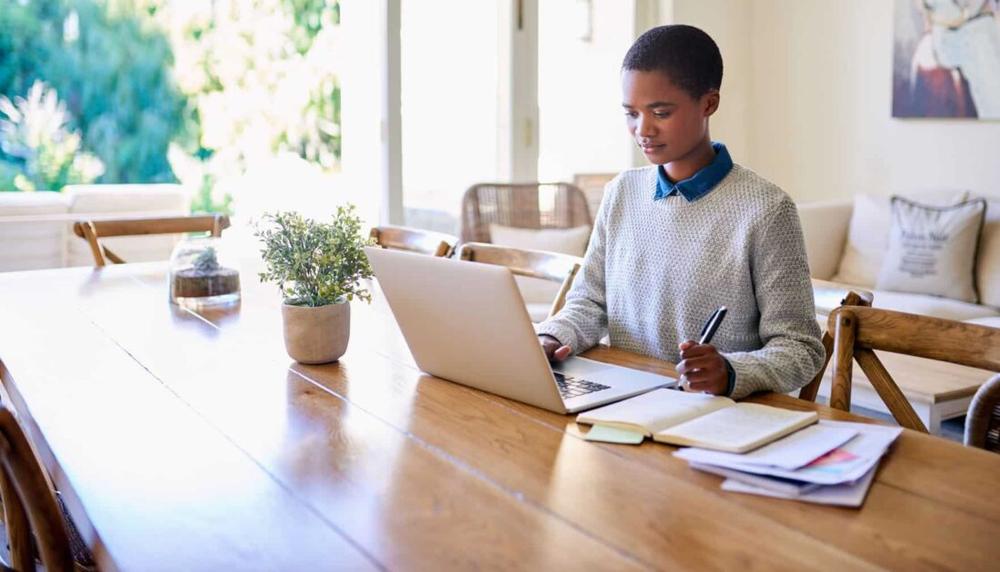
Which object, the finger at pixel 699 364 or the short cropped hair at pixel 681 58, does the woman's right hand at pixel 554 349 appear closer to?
the finger at pixel 699 364

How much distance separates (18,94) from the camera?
468 cm

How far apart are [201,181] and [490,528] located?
179 inches

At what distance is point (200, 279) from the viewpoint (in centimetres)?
220

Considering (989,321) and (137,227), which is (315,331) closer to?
(137,227)

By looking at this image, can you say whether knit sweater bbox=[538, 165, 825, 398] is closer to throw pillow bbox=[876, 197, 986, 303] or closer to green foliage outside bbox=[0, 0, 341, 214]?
throw pillow bbox=[876, 197, 986, 303]

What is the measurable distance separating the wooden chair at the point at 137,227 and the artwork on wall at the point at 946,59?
119 inches

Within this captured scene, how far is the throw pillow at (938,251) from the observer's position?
3979mm

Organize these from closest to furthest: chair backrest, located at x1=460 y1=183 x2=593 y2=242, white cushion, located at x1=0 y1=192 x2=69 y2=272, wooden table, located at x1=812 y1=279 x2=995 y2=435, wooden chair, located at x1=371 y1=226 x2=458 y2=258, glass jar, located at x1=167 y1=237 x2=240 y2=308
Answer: glass jar, located at x1=167 y1=237 x2=240 y2=308 → wooden chair, located at x1=371 y1=226 x2=458 y2=258 → wooden table, located at x1=812 y1=279 x2=995 y2=435 → white cushion, located at x1=0 y1=192 x2=69 y2=272 → chair backrest, located at x1=460 y1=183 x2=593 y2=242

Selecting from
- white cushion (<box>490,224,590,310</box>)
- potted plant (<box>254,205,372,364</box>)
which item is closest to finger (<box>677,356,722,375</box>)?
potted plant (<box>254,205,372,364</box>)

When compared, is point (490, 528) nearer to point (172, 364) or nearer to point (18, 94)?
point (172, 364)

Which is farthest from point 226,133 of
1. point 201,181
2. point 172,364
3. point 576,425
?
point 576,425

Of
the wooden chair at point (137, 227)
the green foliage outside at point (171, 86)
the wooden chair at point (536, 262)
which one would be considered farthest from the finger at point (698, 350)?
the green foliage outside at point (171, 86)

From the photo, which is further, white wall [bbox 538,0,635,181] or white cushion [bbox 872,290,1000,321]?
white wall [bbox 538,0,635,181]

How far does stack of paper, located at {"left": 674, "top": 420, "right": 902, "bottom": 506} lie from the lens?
40.6 inches
